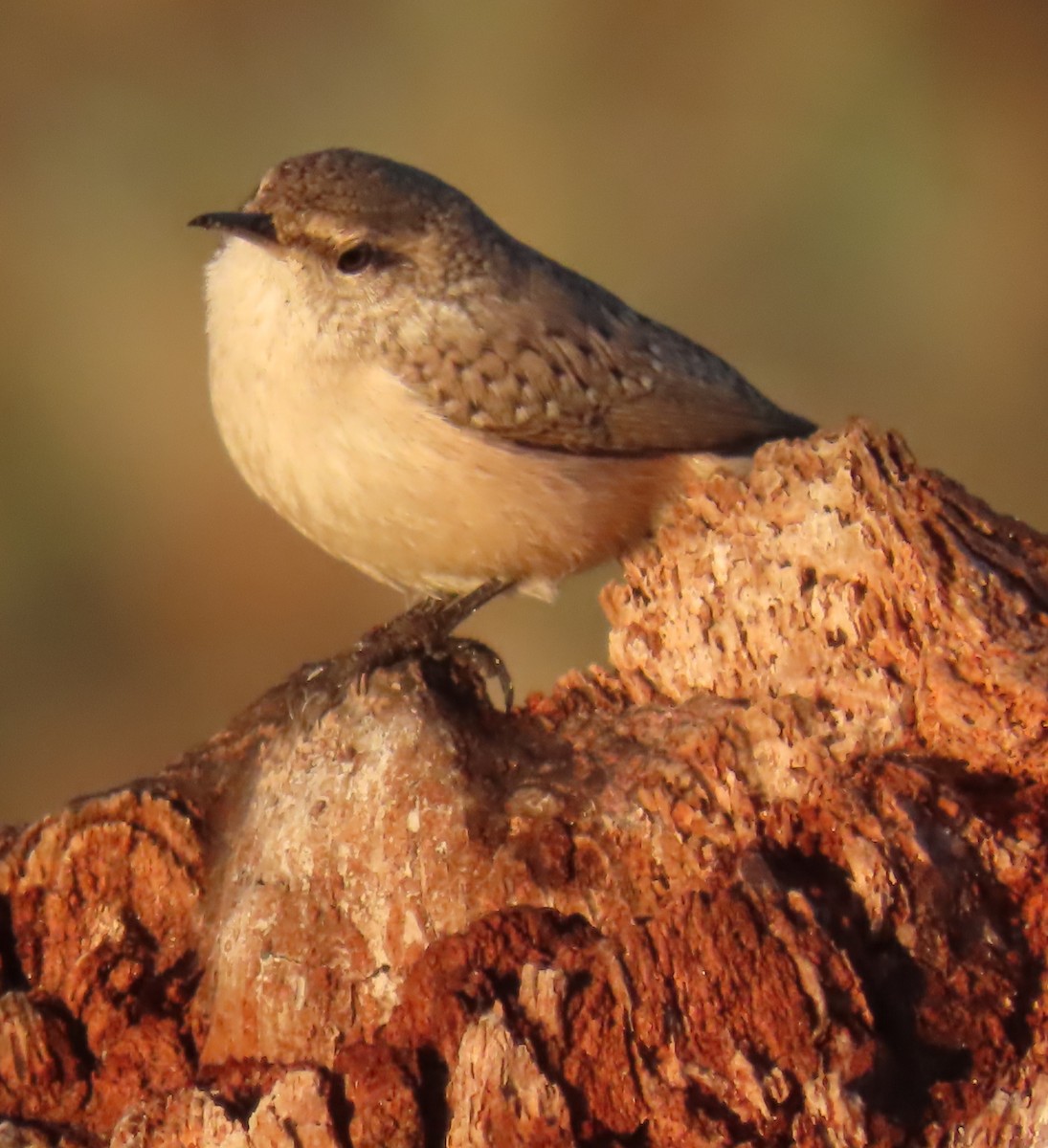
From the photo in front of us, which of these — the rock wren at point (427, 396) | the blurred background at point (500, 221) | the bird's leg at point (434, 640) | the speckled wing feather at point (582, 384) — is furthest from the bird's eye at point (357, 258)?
the blurred background at point (500, 221)

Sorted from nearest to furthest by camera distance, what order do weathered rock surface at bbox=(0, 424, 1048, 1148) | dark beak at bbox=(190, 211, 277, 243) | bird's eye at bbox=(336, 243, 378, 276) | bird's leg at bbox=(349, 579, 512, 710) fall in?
1. weathered rock surface at bbox=(0, 424, 1048, 1148)
2. bird's leg at bbox=(349, 579, 512, 710)
3. dark beak at bbox=(190, 211, 277, 243)
4. bird's eye at bbox=(336, 243, 378, 276)

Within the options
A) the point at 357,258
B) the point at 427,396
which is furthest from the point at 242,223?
the point at 427,396

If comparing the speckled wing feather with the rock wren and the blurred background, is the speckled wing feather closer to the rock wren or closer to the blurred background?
the rock wren

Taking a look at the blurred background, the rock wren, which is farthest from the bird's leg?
the blurred background

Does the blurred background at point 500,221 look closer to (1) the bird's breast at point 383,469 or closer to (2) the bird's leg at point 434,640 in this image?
(2) the bird's leg at point 434,640

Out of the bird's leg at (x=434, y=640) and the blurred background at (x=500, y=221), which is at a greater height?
the blurred background at (x=500, y=221)

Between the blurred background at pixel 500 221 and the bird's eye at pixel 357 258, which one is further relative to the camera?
the blurred background at pixel 500 221
